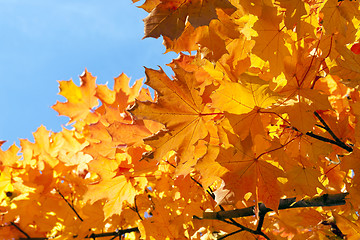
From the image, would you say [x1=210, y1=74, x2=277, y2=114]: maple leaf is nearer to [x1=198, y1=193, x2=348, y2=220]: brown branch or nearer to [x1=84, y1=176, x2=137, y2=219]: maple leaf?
[x1=198, y1=193, x2=348, y2=220]: brown branch

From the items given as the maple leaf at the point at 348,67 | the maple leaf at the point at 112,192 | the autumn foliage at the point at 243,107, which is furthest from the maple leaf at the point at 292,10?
the maple leaf at the point at 112,192

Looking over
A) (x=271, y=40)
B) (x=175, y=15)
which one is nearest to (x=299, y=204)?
(x=271, y=40)

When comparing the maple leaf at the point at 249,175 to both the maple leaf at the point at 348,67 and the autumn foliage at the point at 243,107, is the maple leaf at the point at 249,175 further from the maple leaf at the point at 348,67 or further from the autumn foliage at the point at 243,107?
the maple leaf at the point at 348,67

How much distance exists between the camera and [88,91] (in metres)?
2.66

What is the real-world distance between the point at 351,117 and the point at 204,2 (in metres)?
1.46

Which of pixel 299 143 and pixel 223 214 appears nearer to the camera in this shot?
pixel 299 143

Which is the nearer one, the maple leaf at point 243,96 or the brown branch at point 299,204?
the maple leaf at point 243,96

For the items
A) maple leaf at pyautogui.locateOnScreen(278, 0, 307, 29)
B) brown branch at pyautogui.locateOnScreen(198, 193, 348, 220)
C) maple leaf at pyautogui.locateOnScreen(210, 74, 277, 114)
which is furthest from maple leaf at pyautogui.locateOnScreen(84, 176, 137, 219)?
maple leaf at pyautogui.locateOnScreen(278, 0, 307, 29)

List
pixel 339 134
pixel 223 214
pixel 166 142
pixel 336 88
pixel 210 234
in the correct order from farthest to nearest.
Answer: pixel 336 88 → pixel 210 234 → pixel 223 214 → pixel 339 134 → pixel 166 142

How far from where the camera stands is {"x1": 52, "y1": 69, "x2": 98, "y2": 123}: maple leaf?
2.65 metres

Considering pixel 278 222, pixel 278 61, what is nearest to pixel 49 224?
pixel 278 222

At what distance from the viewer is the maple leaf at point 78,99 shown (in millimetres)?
2652

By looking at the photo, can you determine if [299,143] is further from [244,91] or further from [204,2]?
[204,2]

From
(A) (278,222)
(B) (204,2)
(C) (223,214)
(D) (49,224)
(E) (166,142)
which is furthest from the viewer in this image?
(A) (278,222)
